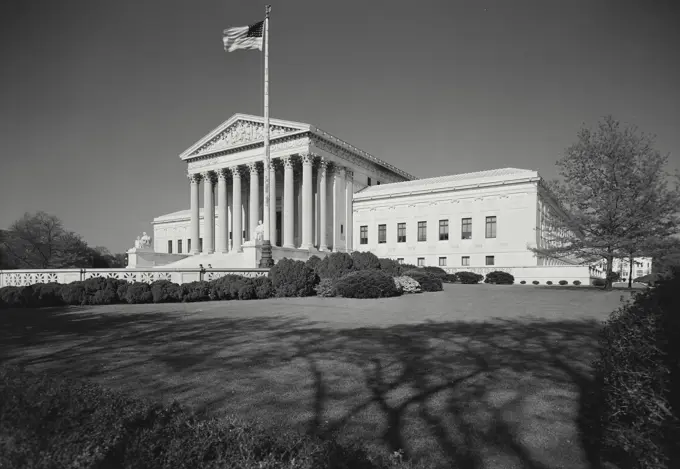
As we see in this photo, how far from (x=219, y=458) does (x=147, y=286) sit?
694 inches

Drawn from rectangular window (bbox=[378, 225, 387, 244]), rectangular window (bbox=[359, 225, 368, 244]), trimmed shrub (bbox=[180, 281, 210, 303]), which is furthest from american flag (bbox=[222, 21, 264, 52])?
rectangular window (bbox=[359, 225, 368, 244])

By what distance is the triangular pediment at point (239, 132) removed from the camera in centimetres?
4778

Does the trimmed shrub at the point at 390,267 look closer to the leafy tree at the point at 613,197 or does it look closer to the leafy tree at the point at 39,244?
the leafy tree at the point at 613,197

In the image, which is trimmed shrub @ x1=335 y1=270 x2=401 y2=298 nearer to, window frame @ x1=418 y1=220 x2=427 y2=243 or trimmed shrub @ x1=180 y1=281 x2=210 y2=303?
trimmed shrub @ x1=180 y1=281 x2=210 y2=303

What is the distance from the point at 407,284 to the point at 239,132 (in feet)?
123

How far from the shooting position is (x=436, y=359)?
6.80m

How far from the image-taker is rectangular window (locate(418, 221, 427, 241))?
50.0 metres

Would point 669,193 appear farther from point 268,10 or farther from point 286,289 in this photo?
point 268,10

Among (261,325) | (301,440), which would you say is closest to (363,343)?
(261,325)

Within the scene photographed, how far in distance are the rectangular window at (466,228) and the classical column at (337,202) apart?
50.8 feet

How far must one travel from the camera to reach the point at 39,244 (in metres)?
56.5

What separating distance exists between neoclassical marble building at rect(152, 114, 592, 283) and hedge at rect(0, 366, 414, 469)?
35.9 metres

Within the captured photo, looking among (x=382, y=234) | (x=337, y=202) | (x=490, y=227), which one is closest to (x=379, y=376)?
(x=490, y=227)

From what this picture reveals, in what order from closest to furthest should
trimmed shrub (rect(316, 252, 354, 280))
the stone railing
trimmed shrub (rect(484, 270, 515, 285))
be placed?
the stone railing < trimmed shrub (rect(316, 252, 354, 280)) < trimmed shrub (rect(484, 270, 515, 285))
